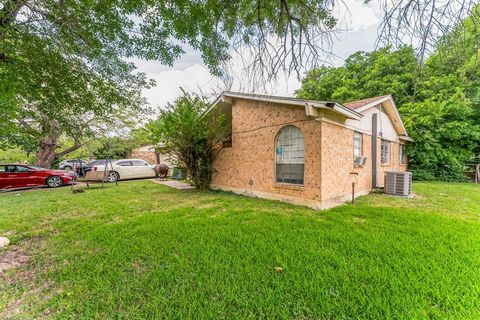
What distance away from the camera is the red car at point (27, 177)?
10.2 meters

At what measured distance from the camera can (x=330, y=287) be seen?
2355 millimetres

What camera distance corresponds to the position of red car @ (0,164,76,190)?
1022 centimetres

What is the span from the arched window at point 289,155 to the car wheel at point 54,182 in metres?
12.4

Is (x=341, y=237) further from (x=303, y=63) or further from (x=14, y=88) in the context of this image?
(x=14, y=88)

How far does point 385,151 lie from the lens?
398 inches

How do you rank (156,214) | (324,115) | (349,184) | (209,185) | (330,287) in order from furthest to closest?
(209,185), (349,184), (324,115), (156,214), (330,287)

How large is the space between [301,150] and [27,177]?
1381 centimetres

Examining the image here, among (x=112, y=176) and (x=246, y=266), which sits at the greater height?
(x=112, y=176)

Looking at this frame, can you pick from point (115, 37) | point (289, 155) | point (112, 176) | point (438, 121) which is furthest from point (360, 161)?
point (112, 176)

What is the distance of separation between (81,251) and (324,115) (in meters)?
6.34

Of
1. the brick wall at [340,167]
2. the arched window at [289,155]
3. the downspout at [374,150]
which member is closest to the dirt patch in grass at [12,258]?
the arched window at [289,155]

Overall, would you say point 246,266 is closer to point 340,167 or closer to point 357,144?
point 340,167

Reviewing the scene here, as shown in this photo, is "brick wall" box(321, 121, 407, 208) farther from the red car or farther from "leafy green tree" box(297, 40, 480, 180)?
the red car

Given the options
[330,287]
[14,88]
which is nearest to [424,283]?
[330,287]
